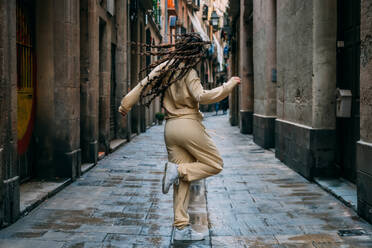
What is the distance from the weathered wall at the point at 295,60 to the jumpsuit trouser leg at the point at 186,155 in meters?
4.17

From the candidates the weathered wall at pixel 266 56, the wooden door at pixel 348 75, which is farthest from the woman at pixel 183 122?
the weathered wall at pixel 266 56

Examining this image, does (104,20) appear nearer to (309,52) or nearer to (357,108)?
(309,52)

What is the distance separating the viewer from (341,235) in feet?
16.5

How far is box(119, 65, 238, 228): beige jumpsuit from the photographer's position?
479 cm

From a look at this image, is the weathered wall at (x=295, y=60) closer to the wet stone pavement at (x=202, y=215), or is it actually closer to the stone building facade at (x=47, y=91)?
the wet stone pavement at (x=202, y=215)

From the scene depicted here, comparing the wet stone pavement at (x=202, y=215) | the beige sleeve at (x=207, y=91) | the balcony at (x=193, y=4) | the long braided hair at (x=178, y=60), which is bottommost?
the wet stone pavement at (x=202, y=215)

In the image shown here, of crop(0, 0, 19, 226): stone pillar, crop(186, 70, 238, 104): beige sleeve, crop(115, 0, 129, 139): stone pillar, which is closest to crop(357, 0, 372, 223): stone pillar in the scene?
A: crop(186, 70, 238, 104): beige sleeve

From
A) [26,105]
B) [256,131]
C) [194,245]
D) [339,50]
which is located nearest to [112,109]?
[256,131]

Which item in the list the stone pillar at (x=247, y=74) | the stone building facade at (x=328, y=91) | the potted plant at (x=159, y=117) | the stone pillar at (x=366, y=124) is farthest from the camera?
the potted plant at (x=159, y=117)

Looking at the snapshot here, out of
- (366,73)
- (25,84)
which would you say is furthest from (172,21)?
(366,73)

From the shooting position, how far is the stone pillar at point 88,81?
9.93 metres

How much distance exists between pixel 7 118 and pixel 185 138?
2241 mm

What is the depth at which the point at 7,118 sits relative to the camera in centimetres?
552

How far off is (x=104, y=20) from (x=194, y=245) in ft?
29.0
